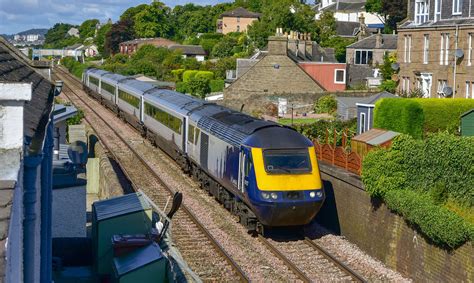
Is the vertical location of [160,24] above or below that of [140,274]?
above

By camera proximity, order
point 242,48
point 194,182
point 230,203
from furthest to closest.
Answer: point 242,48
point 194,182
point 230,203

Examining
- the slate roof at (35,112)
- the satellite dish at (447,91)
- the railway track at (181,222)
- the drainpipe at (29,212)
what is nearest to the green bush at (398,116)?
the railway track at (181,222)

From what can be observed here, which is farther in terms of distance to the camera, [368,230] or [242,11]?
[242,11]

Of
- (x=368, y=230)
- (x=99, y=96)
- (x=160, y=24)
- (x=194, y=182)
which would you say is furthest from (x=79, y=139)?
(x=160, y=24)

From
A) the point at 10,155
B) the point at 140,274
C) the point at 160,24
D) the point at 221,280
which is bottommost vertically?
the point at 221,280

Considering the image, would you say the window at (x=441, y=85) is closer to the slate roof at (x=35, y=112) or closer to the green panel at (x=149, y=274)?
the green panel at (x=149, y=274)

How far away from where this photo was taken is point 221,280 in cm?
1385

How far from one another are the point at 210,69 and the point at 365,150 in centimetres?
4701

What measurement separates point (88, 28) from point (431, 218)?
17312 centimetres

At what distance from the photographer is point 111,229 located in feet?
41.1

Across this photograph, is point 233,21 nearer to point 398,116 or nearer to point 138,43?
point 138,43

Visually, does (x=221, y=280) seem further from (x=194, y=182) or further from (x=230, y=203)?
(x=194, y=182)

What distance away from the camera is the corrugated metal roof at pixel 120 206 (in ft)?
42.4

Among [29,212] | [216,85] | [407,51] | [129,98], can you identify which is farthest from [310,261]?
[216,85]
